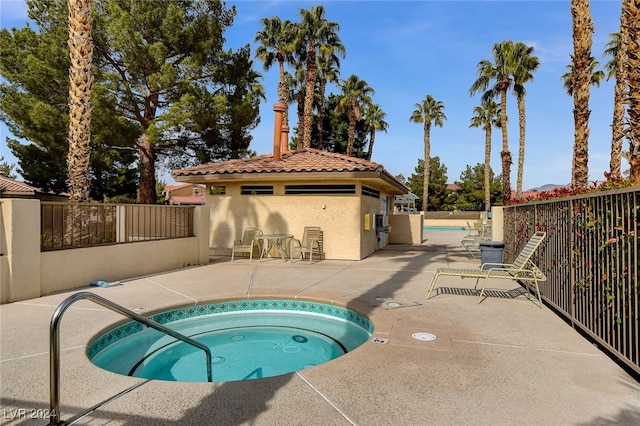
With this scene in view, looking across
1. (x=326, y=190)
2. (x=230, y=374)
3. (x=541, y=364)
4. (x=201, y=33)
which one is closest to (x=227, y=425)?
(x=230, y=374)

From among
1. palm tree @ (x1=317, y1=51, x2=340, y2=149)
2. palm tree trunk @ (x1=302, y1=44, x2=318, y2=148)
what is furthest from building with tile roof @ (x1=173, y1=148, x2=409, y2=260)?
palm tree @ (x1=317, y1=51, x2=340, y2=149)

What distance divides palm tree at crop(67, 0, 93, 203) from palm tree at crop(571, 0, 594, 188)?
13.3 meters

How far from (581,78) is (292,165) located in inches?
364

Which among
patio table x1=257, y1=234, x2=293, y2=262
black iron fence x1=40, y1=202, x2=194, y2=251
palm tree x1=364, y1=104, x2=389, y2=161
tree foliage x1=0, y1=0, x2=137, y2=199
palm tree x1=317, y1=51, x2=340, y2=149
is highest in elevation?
palm tree x1=317, y1=51, x2=340, y2=149

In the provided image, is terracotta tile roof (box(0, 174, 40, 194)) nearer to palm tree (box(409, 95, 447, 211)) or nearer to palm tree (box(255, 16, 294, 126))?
palm tree (box(255, 16, 294, 126))

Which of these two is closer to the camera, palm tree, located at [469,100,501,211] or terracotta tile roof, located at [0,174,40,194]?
terracotta tile roof, located at [0,174,40,194]

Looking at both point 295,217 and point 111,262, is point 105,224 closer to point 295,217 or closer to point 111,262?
point 111,262

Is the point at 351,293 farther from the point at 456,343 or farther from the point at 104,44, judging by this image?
the point at 104,44

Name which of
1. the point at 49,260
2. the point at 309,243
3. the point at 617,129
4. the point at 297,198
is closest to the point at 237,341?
the point at 49,260

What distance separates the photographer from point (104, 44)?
19.3 metres

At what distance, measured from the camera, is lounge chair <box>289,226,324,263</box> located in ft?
41.2

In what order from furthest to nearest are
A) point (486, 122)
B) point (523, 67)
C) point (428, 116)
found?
point (428, 116) → point (486, 122) → point (523, 67)

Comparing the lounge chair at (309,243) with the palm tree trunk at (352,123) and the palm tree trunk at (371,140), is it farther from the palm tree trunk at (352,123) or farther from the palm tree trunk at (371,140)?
the palm tree trunk at (371,140)

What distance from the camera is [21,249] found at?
6.60m
